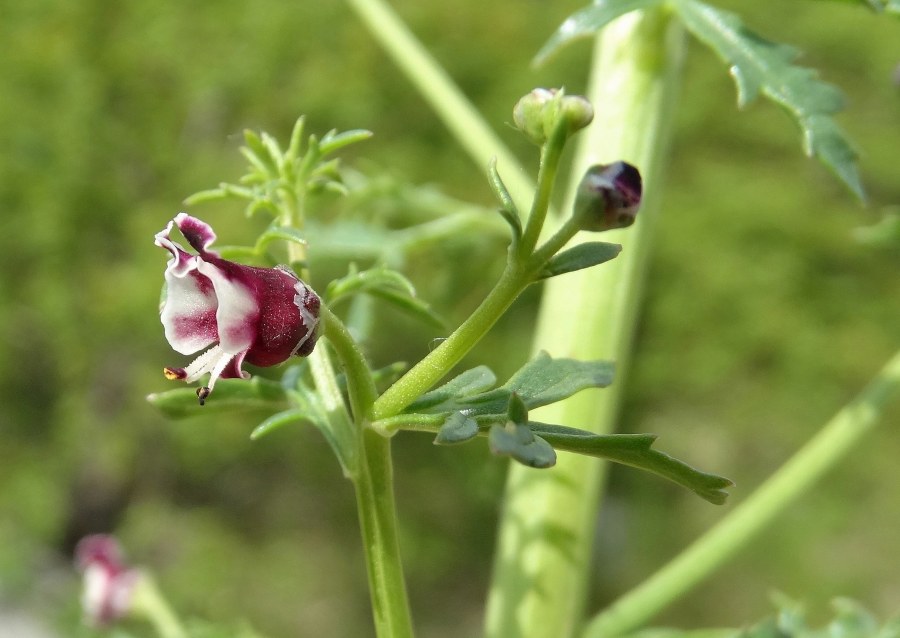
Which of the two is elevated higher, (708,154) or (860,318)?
(708,154)

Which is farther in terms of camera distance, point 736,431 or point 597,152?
point 736,431

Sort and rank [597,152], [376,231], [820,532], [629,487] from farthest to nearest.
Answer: [629,487]
[820,532]
[376,231]
[597,152]

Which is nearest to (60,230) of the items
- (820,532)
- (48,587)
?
(48,587)

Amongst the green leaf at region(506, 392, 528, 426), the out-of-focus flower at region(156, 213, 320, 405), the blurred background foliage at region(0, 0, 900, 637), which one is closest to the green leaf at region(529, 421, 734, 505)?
the green leaf at region(506, 392, 528, 426)

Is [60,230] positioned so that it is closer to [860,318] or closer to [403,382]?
[860,318]

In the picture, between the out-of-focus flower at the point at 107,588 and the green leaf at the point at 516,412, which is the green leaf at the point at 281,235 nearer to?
the green leaf at the point at 516,412

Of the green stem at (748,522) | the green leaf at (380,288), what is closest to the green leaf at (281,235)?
the green leaf at (380,288)

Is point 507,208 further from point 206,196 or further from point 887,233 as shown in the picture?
point 887,233

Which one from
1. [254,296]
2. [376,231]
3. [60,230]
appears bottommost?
[60,230]

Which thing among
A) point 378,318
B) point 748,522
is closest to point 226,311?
point 748,522

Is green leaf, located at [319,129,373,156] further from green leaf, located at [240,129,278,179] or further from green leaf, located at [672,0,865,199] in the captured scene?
green leaf, located at [672,0,865,199]
